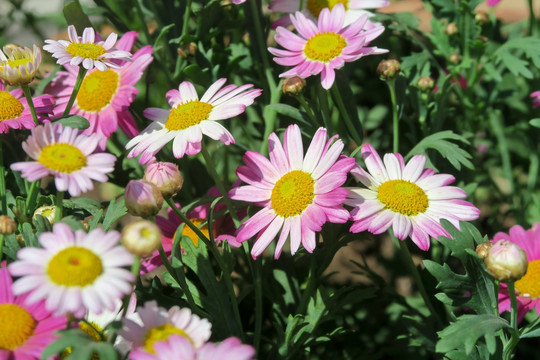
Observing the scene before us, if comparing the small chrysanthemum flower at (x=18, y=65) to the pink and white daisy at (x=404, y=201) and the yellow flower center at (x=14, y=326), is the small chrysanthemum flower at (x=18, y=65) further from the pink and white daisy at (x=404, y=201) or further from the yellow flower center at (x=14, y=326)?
the pink and white daisy at (x=404, y=201)

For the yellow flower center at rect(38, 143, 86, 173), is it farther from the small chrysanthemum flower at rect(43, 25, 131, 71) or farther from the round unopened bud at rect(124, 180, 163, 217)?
the small chrysanthemum flower at rect(43, 25, 131, 71)

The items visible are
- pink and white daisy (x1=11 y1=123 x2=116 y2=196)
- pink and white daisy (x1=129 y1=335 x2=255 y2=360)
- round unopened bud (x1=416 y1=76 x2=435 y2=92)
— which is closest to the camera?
pink and white daisy (x1=129 y1=335 x2=255 y2=360)

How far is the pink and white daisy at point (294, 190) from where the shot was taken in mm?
1020

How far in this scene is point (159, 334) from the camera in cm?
85

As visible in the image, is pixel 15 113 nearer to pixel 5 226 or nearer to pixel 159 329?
pixel 5 226

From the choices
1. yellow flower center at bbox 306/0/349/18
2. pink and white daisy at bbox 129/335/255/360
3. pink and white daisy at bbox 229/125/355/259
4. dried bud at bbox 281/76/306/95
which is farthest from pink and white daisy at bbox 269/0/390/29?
pink and white daisy at bbox 129/335/255/360

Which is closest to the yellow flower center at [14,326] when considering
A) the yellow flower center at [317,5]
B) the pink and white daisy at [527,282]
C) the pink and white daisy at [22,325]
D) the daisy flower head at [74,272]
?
the pink and white daisy at [22,325]

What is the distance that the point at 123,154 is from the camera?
1469mm

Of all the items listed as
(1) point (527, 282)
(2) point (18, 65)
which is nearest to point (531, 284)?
(1) point (527, 282)

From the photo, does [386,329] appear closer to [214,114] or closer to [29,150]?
[214,114]

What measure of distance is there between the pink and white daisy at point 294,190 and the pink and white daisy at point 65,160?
27 cm

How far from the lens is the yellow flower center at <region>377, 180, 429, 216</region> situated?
1096 mm

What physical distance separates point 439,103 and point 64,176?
2.88ft

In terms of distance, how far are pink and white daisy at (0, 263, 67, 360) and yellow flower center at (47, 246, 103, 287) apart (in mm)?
99
